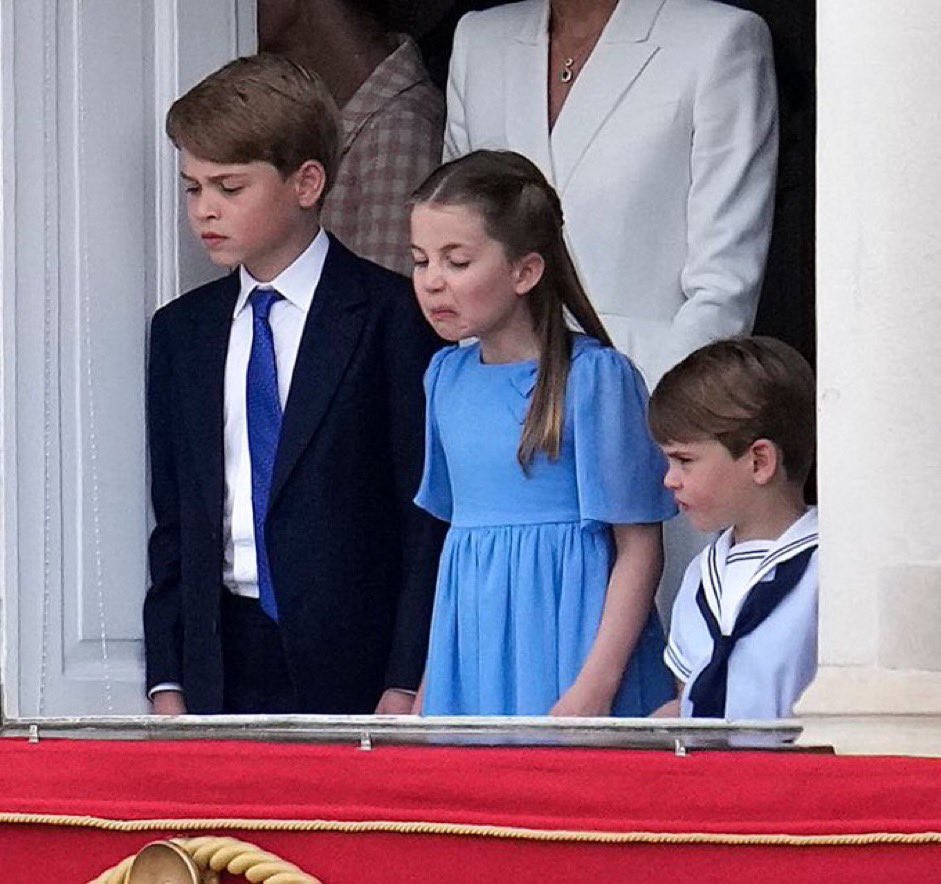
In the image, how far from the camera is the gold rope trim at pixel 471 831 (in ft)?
14.1

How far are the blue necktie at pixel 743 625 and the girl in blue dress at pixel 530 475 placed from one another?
7.9 inches

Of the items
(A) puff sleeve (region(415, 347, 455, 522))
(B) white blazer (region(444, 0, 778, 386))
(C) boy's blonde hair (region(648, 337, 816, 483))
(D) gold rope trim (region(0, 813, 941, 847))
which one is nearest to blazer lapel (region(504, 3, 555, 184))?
(B) white blazer (region(444, 0, 778, 386))

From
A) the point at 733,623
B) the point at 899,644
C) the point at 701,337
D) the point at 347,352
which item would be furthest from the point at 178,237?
the point at 899,644

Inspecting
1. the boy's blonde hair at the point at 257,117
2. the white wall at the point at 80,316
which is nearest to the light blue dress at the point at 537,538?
the boy's blonde hair at the point at 257,117

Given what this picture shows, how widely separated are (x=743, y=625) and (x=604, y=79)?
3.81 feet

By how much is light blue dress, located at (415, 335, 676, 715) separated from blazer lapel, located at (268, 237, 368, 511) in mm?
315

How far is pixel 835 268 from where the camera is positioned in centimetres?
451

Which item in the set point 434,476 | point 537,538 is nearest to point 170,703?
point 434,476

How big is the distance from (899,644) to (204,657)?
159cm

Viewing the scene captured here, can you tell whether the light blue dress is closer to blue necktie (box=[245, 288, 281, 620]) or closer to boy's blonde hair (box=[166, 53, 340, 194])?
blue necktie (box=[245, 288, 281, 620])

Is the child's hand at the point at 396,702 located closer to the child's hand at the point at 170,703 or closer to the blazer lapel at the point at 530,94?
the child's hand at the point at 170,703

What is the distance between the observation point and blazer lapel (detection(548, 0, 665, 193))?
557 centimetres

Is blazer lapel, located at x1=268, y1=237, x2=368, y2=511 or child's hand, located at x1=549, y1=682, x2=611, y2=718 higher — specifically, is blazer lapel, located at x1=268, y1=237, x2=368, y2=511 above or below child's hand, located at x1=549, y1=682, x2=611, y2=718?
above

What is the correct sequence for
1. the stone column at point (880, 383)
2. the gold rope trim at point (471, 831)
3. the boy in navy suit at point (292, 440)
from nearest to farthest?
the gold rope trim at point (471, 831) < the stone column at point (880, 383) < the boy in navy suit at point (292, 440)
